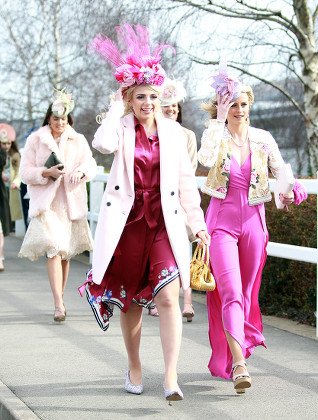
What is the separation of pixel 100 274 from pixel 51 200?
119 inches

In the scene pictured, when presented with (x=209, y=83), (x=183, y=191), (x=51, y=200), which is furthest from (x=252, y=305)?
(x=51, y=200)

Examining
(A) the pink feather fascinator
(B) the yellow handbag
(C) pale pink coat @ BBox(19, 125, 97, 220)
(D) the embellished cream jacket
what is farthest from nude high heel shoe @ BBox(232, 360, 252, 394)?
(C) pale pink coat @ BBox(19, 125, 97, 220)

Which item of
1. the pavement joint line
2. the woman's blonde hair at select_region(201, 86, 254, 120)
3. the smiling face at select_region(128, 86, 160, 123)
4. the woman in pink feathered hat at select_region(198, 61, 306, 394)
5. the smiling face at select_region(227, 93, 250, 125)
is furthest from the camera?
the woman's blonde hair at select_region(201, 86, 254, 120)

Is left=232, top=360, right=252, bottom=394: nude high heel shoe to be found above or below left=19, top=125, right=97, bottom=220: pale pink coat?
below

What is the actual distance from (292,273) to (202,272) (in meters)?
2.88

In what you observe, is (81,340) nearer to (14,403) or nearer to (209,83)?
(14,403)

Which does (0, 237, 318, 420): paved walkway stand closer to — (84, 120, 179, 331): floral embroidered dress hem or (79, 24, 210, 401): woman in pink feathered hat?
(79, 24, 210, 401): woman in pink feathered hat

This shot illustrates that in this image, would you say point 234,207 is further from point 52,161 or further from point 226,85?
point 52,161

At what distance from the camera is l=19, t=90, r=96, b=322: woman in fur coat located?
7.56m

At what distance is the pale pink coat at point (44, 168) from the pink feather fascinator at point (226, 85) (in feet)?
8.57

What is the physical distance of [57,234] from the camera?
25.0ft

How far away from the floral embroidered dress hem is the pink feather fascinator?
680 mm

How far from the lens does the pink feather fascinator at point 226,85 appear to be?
205 inches

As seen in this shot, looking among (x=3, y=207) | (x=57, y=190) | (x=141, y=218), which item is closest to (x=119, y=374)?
(x=141, y=218)
